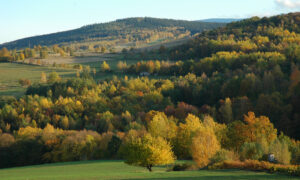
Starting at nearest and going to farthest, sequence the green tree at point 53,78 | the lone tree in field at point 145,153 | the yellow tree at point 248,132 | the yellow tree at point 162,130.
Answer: the lone tree in field at point 145,153, the yellow tree at point 248,132, the yellow tree at point 162,130, the green tree at point 53,78

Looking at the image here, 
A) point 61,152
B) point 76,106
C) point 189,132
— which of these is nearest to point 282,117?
point 189,132

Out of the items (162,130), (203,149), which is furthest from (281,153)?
(162,130)

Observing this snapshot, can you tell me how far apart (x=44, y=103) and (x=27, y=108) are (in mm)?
6888

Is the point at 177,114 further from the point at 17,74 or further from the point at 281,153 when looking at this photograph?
the point at 17,74

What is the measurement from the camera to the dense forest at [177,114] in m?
47.1

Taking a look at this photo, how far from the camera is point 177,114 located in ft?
362

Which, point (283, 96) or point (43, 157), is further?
point (283, 96)

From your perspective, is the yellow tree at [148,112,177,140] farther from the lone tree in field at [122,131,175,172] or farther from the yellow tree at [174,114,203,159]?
the lone tree in field at [122,131,175,172]

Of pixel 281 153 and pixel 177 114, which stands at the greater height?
pixel 281 153

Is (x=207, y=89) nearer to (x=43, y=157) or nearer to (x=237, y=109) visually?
(x=237, y=109)

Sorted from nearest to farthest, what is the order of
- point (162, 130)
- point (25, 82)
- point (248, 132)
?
1. point (248, 132)
2. point (162, 130)
3. point (25, 82)

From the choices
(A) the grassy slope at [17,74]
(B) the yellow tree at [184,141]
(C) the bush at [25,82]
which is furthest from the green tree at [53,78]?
(B) the yellow tree at [184,141]

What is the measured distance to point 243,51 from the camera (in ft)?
573

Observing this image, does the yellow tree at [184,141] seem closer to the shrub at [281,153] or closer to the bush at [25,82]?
the shrub at [281,153]
